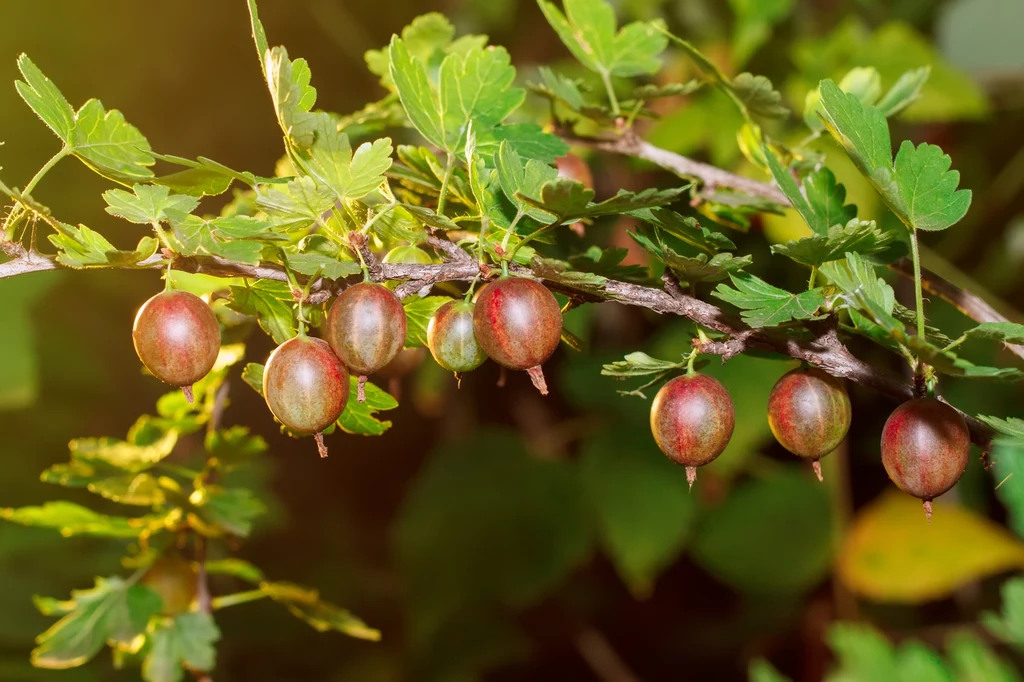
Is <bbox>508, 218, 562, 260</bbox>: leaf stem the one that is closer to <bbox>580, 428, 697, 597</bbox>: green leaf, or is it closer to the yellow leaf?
<bbox>580, 428, 697, 597</bbox>: green leaf

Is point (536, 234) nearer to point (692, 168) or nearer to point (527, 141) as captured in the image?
point (527, 141)

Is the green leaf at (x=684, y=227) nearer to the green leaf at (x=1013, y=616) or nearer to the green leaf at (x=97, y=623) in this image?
the green leaf at (x=1013, y=616)

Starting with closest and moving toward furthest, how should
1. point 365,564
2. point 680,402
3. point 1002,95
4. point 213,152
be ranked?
point 680,402
point 1002,95
point 213,152
point 365,564

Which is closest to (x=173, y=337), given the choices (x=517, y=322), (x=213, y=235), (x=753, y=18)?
(x=213, y=235)

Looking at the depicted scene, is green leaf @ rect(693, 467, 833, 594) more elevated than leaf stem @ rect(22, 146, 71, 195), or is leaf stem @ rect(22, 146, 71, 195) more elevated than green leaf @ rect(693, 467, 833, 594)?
leaf stem @ rect(22, 146, 71, 195)

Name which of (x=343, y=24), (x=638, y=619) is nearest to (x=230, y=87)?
(x=343, y=24)

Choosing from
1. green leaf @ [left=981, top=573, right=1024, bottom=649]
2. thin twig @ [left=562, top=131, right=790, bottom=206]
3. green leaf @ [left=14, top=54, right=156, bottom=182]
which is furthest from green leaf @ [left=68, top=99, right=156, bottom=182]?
green leaf @ [left=981, top=573, right=1024, bottom=649]

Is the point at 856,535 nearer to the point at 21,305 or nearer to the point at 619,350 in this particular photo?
the point at 619,350

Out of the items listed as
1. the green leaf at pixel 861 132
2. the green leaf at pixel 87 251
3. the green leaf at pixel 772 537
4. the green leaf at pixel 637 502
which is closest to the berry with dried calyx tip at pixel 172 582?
the green leaf at pixel 87 251
